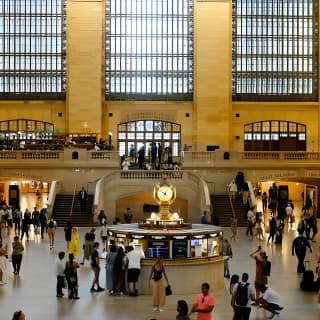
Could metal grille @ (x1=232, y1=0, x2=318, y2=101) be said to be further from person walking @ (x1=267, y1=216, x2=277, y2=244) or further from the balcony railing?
person walking @ (x1=267, y1=216, x2=277, y2=244)

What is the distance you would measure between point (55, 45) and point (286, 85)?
44.1 feet

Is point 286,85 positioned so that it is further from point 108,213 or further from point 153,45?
point 108,213

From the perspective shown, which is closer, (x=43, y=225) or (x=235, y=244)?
(x=235, y=244)

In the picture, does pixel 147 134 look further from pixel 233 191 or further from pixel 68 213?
pixel 68 213

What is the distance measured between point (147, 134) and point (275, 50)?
884cm

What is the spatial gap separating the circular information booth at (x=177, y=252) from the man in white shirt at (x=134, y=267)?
0.12 metres

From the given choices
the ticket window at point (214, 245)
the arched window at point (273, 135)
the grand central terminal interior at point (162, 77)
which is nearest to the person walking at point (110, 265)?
the ticket window at point (214, 245)

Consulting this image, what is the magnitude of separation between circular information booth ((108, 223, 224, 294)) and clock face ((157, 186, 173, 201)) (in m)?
1.03

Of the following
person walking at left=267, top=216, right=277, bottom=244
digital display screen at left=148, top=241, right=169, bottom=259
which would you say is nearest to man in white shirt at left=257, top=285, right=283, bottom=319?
digital display screen at left=148, top=241, right=169, bottom=259

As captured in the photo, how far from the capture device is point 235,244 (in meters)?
28.3

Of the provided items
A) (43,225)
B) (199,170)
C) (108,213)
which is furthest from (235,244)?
(199,170)

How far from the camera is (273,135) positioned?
161ft

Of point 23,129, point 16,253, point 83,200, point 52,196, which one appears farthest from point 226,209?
point 16,253

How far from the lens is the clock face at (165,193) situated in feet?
62.8
